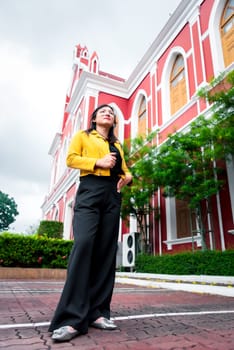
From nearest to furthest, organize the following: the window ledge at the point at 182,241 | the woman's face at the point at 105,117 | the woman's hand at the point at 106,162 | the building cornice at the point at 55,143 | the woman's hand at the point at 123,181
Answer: the woman's hand at the point at 106,162 < the woman's hand at the point at 123,181 < the woman's face at the point at 105,117 < the window ledge at the point at 182,241 < the building cornice at the point at 55,143

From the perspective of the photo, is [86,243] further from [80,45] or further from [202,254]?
[80,45]

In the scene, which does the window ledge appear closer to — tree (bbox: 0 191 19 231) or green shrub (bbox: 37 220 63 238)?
green shrub (bbox: 37 220 63 238)

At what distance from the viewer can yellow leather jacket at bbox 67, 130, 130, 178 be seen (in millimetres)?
1830

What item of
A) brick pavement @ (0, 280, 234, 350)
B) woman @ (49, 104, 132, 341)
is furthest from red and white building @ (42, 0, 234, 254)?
woman @ (49, 104, 132, 341)

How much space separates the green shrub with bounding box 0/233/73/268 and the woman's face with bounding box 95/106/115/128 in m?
7.64

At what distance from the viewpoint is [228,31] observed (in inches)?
308

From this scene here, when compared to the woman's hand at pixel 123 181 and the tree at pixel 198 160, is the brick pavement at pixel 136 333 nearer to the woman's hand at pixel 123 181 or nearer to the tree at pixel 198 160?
the woman's hand at pixel 123 181

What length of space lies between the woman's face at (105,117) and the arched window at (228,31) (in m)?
6.99

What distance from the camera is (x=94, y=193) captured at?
5.85 ft

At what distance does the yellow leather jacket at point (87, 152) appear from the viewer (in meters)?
1.83

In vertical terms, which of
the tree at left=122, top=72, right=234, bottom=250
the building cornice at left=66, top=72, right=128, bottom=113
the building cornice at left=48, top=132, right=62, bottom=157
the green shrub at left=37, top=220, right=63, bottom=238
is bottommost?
the green shrub at left=37, top=220, right=63, bottom=238

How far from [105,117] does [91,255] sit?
3.71 ft

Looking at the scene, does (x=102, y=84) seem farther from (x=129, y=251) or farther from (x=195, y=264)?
(x=195, y=264)

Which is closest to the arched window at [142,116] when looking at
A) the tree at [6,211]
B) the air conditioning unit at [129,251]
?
the air conditioning unit at [129,251]
